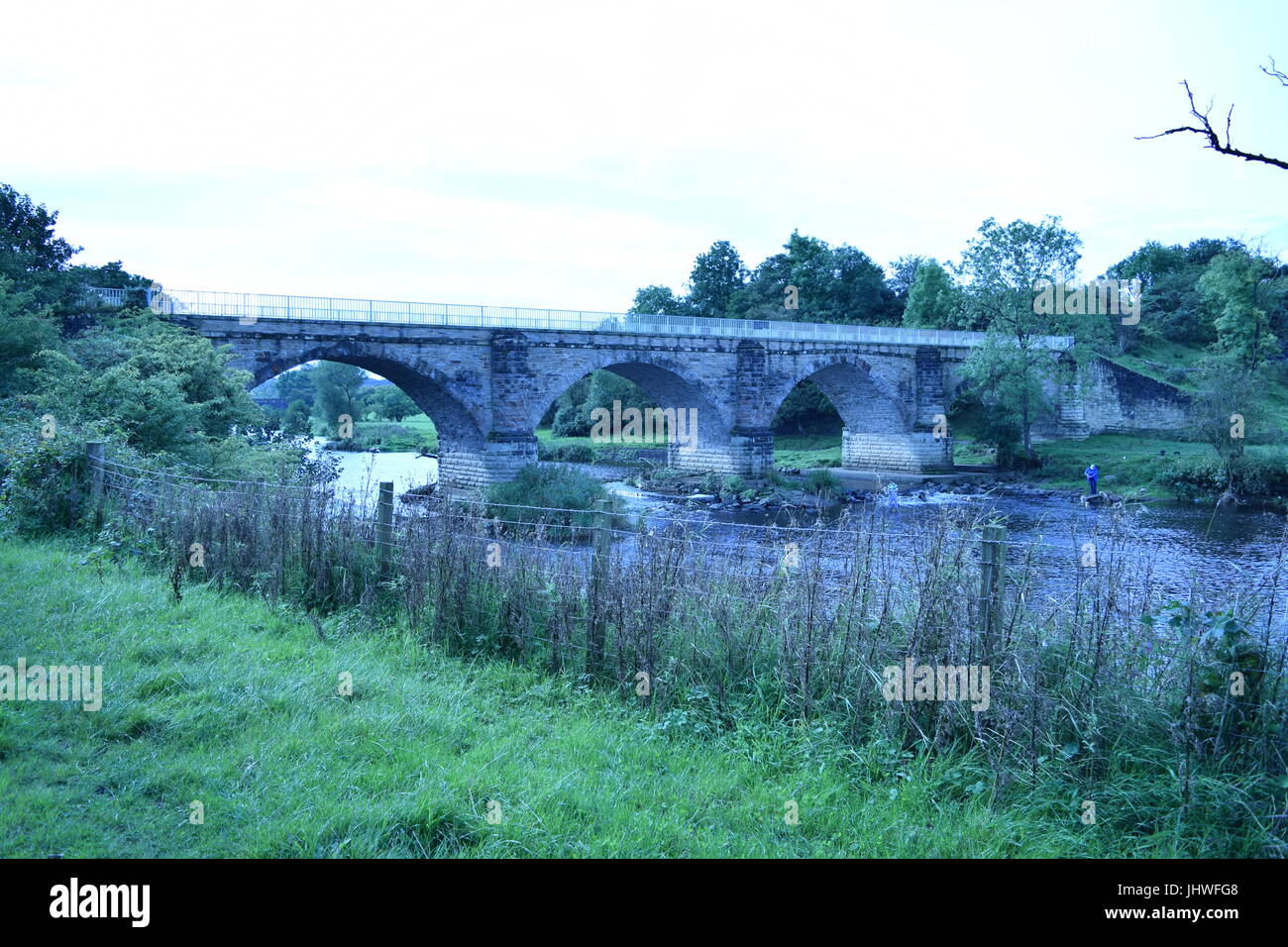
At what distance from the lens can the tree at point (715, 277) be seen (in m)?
66.4

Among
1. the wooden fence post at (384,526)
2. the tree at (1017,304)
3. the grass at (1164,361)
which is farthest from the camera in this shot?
the grass at (1164,361)

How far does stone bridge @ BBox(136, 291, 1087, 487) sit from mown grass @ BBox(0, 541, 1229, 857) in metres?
19.8

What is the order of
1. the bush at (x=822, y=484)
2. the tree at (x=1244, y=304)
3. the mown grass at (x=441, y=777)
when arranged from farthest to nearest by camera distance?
the tree at (x=1244, y=304) → the bush at (x=822, y=484) → the mown grass at (x=441, y=777)

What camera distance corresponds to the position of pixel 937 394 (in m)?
41.5

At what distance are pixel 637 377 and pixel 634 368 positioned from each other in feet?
5.69

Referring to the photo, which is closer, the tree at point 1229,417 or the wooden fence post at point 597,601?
the wooden fence post at point 597,601

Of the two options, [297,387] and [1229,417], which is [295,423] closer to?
[1229,417]

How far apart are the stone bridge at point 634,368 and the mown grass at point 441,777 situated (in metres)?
19.8

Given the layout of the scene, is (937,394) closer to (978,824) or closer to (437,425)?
(437,425)

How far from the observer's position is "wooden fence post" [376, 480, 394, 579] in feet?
24.0

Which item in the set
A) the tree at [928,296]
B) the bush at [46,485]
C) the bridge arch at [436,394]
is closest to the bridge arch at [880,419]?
the tree at [928,296]

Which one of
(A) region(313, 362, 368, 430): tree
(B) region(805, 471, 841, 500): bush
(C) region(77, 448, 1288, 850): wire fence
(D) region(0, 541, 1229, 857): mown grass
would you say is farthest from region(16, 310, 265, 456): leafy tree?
(A) region(313, 362, 368, 430): tree

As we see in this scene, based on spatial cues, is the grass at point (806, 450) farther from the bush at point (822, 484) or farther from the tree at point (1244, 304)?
the tree at point (1244, 304)
